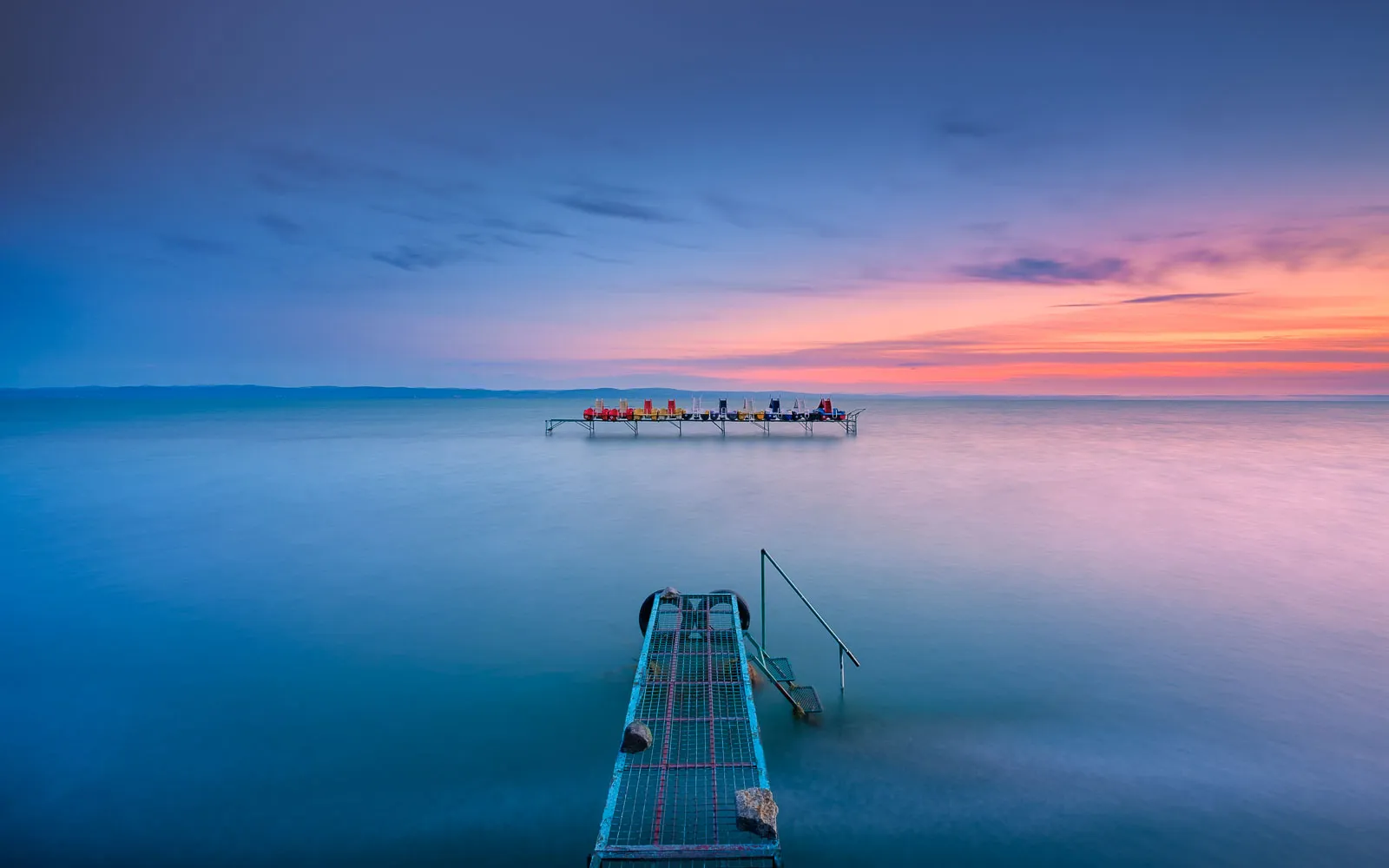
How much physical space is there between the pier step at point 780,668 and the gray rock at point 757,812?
502cm

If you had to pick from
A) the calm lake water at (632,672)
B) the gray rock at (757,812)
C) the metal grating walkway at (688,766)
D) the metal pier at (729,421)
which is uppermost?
the metal pier at (729,421)

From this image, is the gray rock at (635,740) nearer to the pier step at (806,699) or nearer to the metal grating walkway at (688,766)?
the metal grating walkway at (688,766)

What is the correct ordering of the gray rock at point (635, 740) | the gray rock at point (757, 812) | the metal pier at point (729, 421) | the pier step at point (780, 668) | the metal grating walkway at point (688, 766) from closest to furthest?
the metal grating walkway at point (688, 766), the gray rock at point (757, 812), the gray rock at point (635, 740), the pier step at point (780, 668), the metal pier at point (729, 421)

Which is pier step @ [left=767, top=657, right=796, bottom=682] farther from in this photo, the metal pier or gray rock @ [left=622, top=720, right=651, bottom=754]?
the metal pier

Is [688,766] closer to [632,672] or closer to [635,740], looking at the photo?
[635,740]

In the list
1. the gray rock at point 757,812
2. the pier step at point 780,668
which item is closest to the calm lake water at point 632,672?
the pier step at point 780,668

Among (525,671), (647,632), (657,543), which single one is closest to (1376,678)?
(647,632)

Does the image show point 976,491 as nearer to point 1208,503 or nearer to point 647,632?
point 1208,503

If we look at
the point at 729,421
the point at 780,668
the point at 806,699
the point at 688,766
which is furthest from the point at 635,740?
the point at 729,421

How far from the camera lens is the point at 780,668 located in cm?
1191

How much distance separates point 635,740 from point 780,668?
505 cm

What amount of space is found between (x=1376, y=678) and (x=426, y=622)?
17299 millimetres

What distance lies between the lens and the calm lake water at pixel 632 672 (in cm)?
794

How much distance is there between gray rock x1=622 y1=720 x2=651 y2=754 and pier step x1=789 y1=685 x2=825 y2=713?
3633 mm
